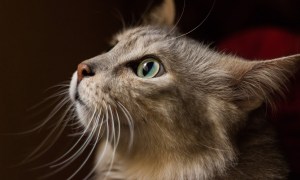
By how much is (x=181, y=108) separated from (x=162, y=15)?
0.50 m

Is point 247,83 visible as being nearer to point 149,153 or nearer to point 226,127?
point 226,127

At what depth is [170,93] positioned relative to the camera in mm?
916

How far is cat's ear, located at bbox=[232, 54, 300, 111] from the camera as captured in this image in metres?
0.90

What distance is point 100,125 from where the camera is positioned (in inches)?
37.3

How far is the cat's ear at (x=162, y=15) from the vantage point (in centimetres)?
130

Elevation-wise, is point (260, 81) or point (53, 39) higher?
point (53, 39)

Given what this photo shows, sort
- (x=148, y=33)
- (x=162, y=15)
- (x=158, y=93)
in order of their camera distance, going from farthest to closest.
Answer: (x=162, y=15) < (x=148, y=33) < (x=158, y=93)

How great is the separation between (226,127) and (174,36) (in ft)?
0.91

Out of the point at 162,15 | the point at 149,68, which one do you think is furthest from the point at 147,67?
the point at 162,15

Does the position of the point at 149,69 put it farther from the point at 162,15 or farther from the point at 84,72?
the point at 162,15

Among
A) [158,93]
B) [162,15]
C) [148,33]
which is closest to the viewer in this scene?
[158,93]

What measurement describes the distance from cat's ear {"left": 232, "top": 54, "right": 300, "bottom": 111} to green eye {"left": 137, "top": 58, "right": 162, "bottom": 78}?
184mm

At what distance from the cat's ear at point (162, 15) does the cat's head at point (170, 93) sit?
292 millimetres

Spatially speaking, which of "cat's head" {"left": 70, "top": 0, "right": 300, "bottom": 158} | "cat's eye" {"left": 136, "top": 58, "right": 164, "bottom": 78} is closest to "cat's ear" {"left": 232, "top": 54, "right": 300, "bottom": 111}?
"cat's head" {"left": 70, "top": 0, "right": 300, "bottom": 158}
